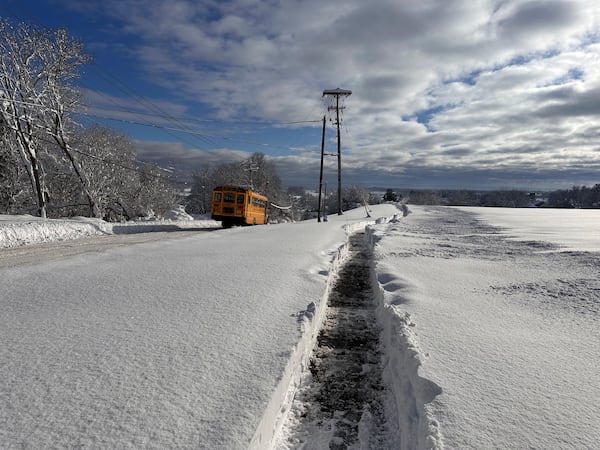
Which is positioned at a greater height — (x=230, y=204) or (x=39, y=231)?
(x=230, y=204)

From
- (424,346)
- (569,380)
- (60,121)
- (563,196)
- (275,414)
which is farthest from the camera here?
(563,196)

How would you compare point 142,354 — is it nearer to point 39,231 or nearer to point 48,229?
point 39,231

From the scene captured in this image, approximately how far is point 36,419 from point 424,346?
3603 millimetres

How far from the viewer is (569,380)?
123 inches

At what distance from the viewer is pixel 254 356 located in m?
3.53

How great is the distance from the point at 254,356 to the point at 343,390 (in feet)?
3.51

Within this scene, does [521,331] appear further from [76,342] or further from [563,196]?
[563,196]

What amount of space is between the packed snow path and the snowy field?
168mm

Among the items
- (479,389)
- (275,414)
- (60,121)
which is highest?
(60,121)

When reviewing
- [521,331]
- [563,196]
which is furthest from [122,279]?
[563,196]

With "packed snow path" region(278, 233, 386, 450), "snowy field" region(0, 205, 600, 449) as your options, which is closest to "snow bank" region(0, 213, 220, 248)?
"snowy field" region(0, 205, 600, 449)

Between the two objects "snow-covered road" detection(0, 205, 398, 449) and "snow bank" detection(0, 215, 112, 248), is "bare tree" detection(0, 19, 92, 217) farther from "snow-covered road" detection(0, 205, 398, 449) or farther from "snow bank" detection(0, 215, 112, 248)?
"snow-covered road" detection(0, 205, 398, 449)

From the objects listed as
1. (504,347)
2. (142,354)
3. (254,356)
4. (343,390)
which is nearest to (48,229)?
(142,354)

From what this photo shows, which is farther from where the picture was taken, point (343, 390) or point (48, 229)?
point (48, 229)
